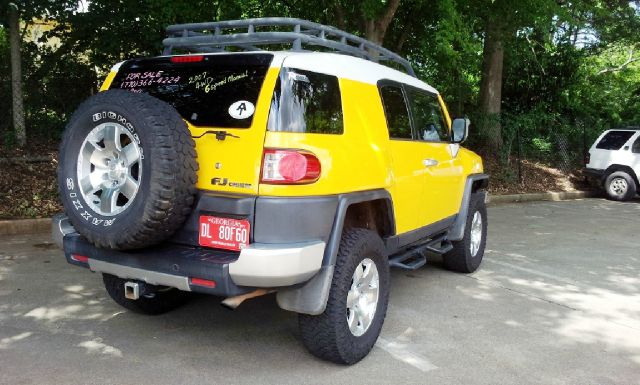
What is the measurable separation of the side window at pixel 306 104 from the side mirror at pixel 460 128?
2.08 meters

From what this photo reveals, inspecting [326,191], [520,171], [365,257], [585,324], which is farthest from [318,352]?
[520,171]

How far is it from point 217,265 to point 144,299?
58.9 inches

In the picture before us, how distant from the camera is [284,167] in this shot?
3027mm

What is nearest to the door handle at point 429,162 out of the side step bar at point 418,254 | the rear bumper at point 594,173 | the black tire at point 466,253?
the side step bar at point 418,254

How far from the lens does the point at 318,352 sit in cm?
340

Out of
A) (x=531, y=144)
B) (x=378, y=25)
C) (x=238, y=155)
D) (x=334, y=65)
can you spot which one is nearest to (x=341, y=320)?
(x=238, y=155)

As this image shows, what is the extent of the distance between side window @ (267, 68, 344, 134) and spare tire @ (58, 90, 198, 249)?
1.76 ft

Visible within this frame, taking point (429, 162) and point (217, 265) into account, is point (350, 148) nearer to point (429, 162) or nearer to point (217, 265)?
point (217, 265)

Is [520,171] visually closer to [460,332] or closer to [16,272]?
[460,332]

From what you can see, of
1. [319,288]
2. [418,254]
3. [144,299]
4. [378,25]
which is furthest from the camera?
[378,25]

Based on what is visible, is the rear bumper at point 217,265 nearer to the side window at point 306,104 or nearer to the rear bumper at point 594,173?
the side window at point 306,104

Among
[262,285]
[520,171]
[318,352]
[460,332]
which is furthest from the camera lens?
Answer: [520,171]

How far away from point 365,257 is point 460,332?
1157 millimetres

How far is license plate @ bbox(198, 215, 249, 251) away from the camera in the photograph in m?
3.01
